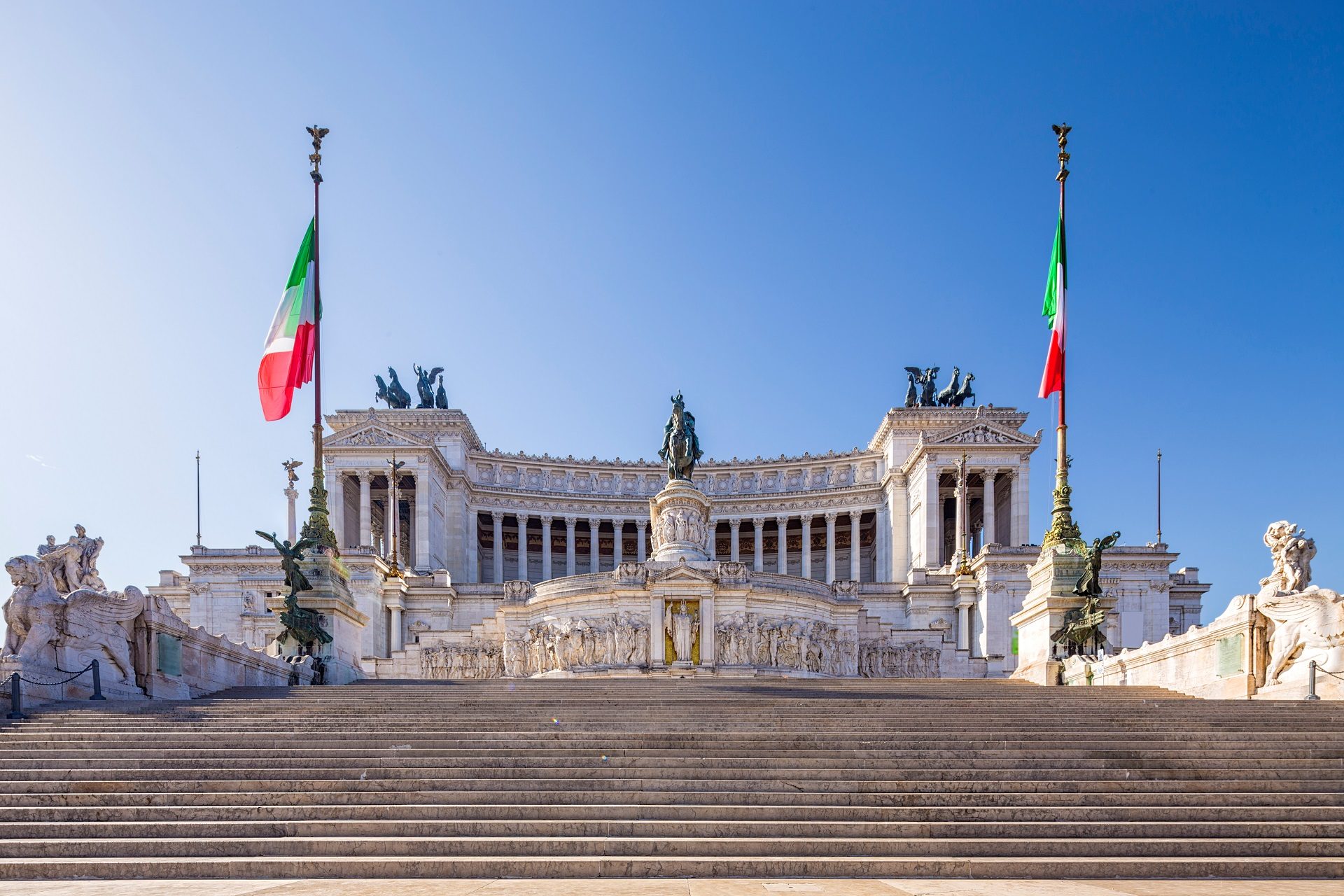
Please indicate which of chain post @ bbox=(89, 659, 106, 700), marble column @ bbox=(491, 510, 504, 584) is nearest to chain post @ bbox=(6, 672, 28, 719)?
chain post @ bbox=(89, 659, 106, 700)

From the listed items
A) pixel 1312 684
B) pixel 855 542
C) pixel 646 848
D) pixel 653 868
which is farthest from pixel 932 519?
pixel 653 868

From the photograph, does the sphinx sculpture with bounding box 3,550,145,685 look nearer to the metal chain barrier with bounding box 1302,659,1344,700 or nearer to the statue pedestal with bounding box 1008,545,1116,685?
the statue pedestal with bounding box 1008,545,1116,685

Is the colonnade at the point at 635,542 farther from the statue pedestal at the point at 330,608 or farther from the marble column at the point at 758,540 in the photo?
the statue pedestal at the point at 330,608

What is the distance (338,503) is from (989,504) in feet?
143

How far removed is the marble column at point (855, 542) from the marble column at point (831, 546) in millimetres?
1356

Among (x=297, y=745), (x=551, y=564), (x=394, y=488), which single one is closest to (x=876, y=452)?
(x=551, y=564)

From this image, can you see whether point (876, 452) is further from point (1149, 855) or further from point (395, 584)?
point (1149, 855)

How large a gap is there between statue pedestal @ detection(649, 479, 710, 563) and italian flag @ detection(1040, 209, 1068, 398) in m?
17.7

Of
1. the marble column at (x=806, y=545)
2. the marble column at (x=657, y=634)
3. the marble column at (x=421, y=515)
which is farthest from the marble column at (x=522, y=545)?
the marble column at (x=657, y=634)

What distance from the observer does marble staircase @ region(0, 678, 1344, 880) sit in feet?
27.8

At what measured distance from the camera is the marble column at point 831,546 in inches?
2613

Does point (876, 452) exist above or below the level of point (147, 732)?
above

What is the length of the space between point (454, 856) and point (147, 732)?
6.48 m

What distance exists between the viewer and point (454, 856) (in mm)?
8617
